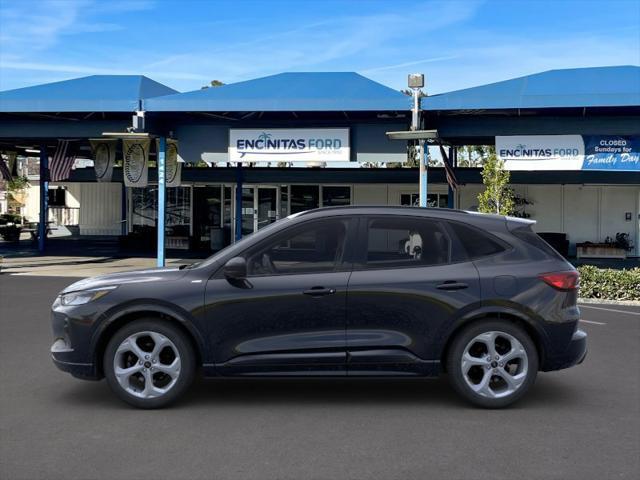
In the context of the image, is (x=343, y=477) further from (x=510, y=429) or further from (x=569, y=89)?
(x=569, y=89)

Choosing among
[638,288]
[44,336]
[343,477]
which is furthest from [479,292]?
[638,288]

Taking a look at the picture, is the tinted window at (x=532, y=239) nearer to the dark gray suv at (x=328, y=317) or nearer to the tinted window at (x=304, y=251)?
the dark gray suv at (x=328, y=317)

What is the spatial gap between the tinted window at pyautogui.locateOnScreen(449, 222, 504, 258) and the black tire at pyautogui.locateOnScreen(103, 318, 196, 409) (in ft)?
8.07

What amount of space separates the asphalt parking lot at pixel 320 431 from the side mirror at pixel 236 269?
114 cm

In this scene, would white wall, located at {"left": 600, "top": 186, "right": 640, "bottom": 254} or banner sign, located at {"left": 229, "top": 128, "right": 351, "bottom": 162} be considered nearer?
banner sign, located at {"left": 229, "top": 128, "right": 351, "bottom": 162}

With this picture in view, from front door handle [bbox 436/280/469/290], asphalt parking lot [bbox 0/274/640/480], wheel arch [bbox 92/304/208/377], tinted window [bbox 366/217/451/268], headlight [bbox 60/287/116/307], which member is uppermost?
tinted window [bbox 366/217/451/268]

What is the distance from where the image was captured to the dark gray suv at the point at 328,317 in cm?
539

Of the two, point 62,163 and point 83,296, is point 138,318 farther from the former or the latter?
point 62,163

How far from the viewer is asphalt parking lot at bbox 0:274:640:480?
4.25 meters

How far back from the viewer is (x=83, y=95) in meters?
18.7

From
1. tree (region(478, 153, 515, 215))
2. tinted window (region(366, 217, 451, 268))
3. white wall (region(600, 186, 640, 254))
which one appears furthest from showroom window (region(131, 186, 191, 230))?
tinted window (region(366, 217, 451, 268))

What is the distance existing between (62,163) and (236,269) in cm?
1958

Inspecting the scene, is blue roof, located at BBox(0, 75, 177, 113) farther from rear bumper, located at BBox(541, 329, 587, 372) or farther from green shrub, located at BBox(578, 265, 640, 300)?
rear bumper, located at BBox(541, 329, 587, 372)

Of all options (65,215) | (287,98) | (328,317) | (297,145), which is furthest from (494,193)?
(65,215)
